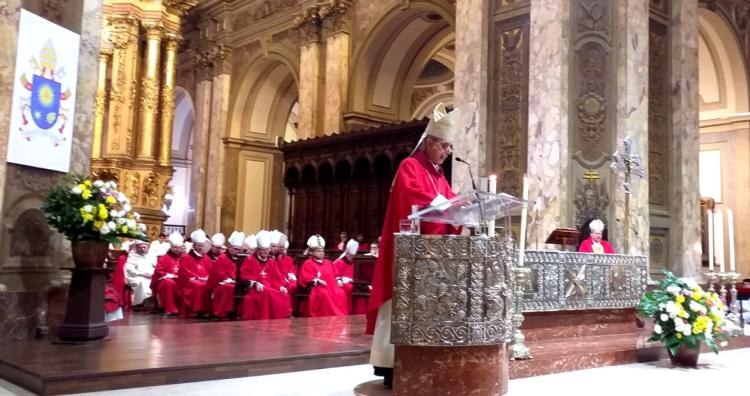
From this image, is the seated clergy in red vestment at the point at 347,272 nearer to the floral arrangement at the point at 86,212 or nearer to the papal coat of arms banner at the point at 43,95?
the floral arrangement at the point at 86,212

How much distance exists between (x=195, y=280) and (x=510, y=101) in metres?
5.95

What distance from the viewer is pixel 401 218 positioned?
4430mm

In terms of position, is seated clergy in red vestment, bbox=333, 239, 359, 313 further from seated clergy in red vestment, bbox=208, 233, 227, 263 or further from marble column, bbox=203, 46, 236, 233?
marble column, bbox=203, 46, 236, 233

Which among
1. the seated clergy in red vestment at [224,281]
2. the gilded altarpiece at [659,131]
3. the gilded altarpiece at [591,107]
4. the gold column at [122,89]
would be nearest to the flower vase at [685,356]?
the gilded altarpiece at [591,107]

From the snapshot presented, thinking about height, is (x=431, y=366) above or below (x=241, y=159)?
below

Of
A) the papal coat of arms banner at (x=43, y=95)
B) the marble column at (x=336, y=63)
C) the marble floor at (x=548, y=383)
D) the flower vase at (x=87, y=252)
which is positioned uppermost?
the marble column at (x=336, y=63)

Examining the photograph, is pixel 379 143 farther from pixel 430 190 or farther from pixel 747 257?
pixel 430 190

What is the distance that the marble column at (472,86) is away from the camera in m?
11.2

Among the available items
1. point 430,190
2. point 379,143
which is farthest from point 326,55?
point 430,190

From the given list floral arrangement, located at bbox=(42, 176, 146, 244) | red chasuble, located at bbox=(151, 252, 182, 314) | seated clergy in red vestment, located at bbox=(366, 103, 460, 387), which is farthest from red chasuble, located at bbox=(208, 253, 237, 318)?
seated clergy in red vestment, located at bbox=(366, 103, 460, 387)

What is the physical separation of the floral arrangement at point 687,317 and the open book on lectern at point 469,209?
110 inches

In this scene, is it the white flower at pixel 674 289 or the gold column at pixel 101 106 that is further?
the gold column at pixel 101 106

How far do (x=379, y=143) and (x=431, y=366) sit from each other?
11801 mm

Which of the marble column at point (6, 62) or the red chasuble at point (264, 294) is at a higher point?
the marble column at point (6, 62)
